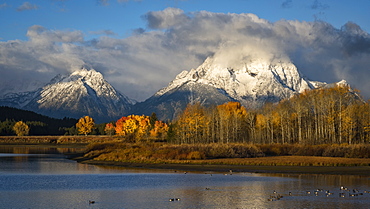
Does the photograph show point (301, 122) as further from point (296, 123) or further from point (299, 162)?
point (299, 162)

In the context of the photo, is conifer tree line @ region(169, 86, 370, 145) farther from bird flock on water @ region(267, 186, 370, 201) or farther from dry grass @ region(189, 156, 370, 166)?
bird flock on water @ region(267, 186, 370, 201)

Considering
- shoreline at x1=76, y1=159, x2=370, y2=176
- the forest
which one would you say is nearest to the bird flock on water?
shoreline at x1=76, y1=159, x2=370, y2=176

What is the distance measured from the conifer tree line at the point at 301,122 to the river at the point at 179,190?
4410 centimetres

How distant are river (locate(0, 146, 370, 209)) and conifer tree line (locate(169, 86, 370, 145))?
145ft

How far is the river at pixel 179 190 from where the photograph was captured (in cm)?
3981

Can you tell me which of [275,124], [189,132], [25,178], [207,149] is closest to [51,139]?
[189,132]

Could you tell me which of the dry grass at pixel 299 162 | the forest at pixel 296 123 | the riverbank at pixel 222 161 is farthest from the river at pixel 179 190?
the forest at pixel 296 123

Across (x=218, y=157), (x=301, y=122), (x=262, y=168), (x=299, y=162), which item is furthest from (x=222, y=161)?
(x=301, y=122)

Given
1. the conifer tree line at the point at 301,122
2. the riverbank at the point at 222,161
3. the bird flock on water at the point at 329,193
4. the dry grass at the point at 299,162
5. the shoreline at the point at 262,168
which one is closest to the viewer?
the bird flock on water at the point at 329,193

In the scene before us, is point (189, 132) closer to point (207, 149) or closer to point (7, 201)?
point (207, 149)

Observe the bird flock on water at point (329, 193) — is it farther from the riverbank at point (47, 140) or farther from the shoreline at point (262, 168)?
the riverbank at point (47, 140)

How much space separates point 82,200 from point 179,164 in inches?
1412

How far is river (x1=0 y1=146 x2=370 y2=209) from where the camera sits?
39812 millimetres

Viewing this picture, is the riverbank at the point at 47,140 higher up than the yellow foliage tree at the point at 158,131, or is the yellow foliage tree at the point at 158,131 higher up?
the yellow foliage tree at the point at 158,131
